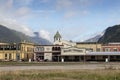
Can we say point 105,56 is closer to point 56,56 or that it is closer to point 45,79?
point 56,56

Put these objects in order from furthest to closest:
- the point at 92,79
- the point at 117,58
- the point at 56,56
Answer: the point at 56,56
the point at 117,58
the point at 92,79

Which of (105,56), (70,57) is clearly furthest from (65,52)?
(105,56)

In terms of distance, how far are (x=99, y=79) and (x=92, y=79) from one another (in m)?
0.83

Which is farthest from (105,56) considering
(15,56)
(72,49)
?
(15,56)

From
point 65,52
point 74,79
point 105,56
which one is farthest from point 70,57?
point 74,79

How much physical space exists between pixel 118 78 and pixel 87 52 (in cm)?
14996

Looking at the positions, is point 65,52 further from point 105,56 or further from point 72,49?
point 105,56

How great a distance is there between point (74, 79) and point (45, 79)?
11.1 feet

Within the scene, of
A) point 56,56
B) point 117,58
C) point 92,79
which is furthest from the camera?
point 56,56

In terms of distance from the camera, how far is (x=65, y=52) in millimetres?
191875

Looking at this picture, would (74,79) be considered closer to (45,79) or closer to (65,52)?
(45,79)

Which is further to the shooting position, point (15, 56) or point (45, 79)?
point (15, 56)

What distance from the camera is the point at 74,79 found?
42469mm

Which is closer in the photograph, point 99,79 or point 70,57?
point 99,79
